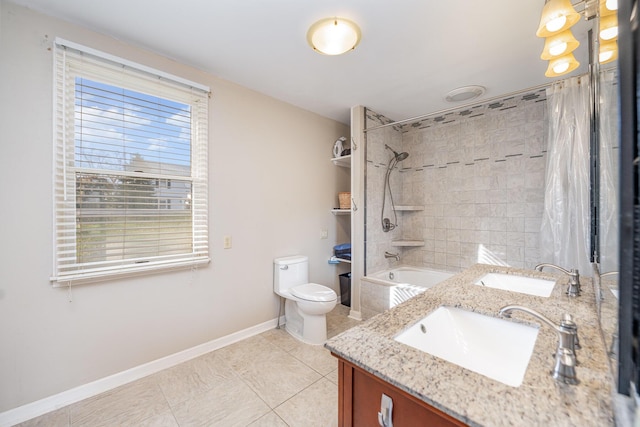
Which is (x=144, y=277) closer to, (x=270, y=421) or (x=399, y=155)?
(x=270, y=421)

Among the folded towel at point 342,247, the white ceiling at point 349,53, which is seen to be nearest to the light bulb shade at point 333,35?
the white ceiling at point 349,53

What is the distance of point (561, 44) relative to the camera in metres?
1.18

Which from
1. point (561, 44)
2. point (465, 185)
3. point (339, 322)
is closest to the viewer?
point (561, 44)

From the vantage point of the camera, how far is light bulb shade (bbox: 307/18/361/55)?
1573mm

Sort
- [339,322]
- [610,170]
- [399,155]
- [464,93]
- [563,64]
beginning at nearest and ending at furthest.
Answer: [610,170]
[563,64]
[464,93]
[339,322]
[399,155]

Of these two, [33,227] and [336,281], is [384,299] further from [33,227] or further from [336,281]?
[33,227]

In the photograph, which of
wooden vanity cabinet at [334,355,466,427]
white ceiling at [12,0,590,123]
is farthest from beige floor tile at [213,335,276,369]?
white ceiling at [12,0,590,123]

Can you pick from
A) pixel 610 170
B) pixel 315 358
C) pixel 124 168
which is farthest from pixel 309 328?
pixel 610 170

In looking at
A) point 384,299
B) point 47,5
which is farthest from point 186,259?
point 384,299

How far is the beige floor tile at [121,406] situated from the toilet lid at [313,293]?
3.88 ft

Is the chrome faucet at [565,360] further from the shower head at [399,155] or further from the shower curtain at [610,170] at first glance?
the shower head at [399,155]

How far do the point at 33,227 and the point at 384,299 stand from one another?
2769 millimetres

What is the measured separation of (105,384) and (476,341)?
2304mm

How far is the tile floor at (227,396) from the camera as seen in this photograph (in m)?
1.46
